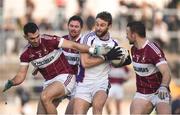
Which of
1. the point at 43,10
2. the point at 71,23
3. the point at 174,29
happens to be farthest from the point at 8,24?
the point at 71,23

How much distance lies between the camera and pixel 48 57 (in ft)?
54.7

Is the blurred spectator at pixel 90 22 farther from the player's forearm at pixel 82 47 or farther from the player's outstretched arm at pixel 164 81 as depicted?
the player's outstretched arm at pixel 164 81

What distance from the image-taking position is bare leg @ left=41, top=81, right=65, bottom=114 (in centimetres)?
1622

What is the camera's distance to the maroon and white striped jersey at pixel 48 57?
16.5m

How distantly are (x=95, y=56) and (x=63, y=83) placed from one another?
34.3 inches

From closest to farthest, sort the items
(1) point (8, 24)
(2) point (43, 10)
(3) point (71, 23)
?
(3) point (71, 23) → (1) point (8, 24) → (2) point (43, 10)

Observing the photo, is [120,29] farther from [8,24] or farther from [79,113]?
[79,113]

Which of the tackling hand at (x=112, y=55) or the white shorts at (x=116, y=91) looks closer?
the tackling hand at (x=112, y=55)

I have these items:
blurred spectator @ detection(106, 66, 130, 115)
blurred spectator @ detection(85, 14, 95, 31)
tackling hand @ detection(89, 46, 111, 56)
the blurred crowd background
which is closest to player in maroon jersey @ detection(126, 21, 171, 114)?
tackling hand @ detection(89, 46, 111, 56)

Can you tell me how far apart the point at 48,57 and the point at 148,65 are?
1828mm

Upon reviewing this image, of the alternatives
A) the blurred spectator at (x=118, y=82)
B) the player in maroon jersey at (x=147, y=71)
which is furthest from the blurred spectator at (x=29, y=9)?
the player in maroon jersey at (x=147, y=71)

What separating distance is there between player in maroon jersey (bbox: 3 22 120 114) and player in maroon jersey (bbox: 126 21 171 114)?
44cm

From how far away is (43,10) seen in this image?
30703mm

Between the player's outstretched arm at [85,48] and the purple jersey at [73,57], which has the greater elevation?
the player's outstretched arm at [85,48]
